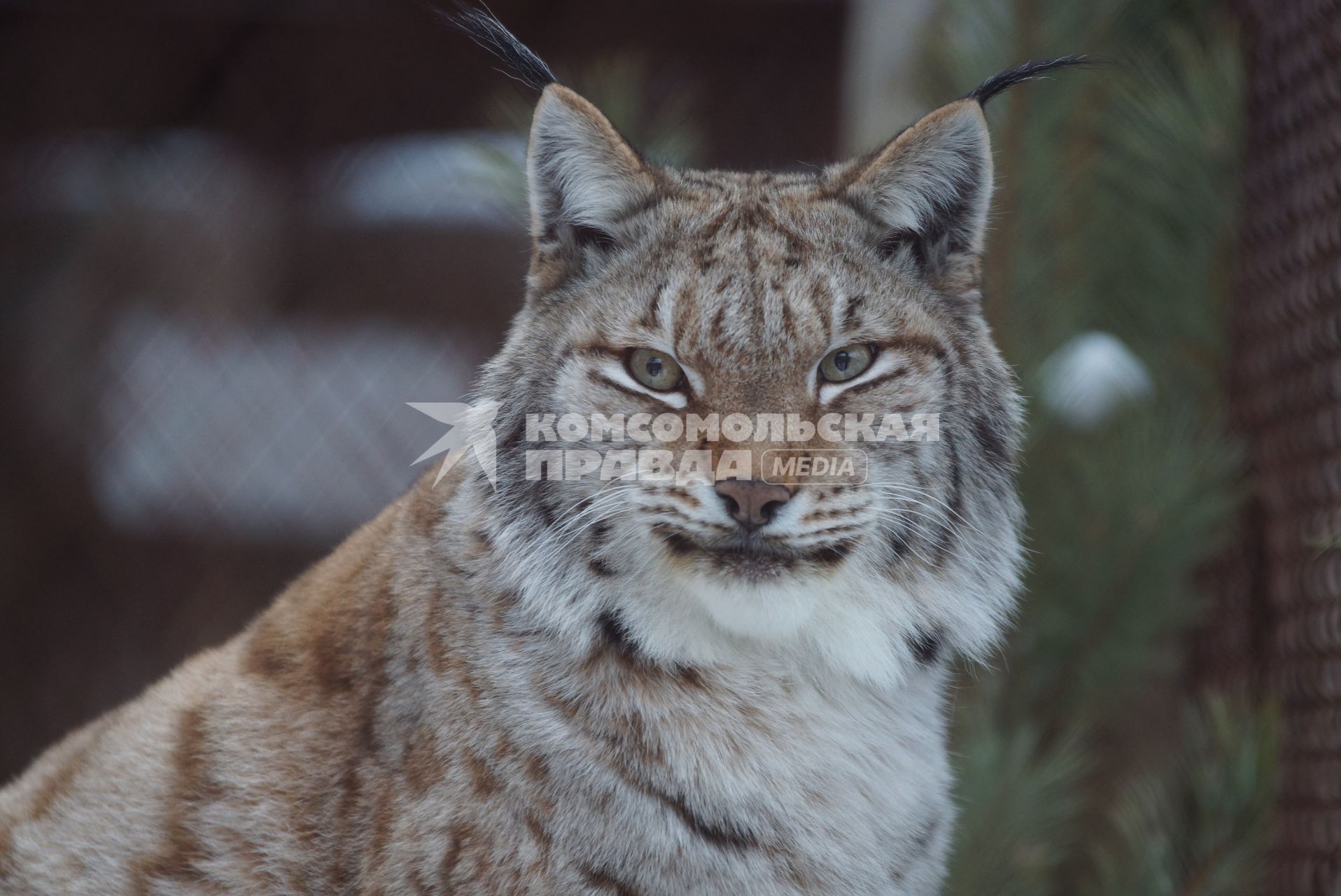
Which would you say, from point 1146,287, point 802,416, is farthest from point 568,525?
point 1146,287

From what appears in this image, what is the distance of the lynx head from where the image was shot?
152 centimetres

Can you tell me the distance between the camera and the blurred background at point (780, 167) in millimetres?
2344

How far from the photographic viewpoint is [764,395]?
156 cm

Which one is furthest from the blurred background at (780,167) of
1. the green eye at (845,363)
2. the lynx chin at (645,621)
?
the green eye at (845,363)

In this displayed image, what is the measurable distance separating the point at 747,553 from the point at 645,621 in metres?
0.20

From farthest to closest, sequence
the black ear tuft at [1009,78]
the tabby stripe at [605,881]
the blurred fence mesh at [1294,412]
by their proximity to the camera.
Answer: the blurred fence mesh at [1294,412] → the black ear tuft at [1009,78] → the tabby stripe at [605,881]

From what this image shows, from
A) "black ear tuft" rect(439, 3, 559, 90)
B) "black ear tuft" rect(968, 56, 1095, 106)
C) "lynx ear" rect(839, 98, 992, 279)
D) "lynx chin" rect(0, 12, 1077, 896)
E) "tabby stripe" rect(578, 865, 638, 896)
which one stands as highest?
"black ear tuft" rect(439, 3, 559, 90)

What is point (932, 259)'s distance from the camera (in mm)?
1821

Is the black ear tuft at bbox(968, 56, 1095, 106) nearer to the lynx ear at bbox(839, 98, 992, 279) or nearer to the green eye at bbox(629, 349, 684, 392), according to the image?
the lynx ear at bbox(839, 98, 992, 279)

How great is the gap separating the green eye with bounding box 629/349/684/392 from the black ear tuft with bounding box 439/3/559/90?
40cm

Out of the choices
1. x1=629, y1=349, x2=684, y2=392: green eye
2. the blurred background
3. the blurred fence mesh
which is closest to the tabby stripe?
x1=629, y1=349, x2=684, y2=392: green eye

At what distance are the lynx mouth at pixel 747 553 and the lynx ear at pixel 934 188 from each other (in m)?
0.56

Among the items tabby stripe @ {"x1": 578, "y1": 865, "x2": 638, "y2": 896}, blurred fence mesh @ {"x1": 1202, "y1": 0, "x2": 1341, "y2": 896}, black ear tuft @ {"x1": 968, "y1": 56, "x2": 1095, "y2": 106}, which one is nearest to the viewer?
tabby stripe @ {"x1": 578, "y1": 865, "x2": 638, "y2": 896}
